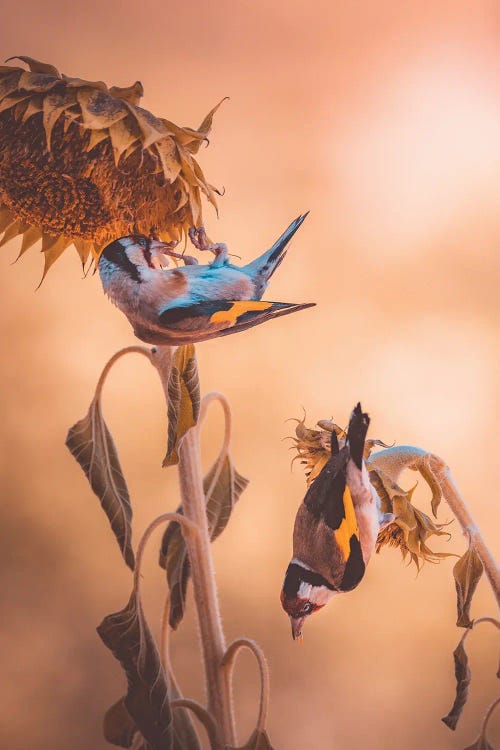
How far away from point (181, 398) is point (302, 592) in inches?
3.5

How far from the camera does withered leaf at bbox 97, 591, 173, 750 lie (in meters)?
0.36

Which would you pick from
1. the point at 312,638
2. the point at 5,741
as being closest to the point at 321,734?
the point at 312,638

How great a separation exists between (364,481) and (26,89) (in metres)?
0.20

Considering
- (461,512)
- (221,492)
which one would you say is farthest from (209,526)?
(461,512)

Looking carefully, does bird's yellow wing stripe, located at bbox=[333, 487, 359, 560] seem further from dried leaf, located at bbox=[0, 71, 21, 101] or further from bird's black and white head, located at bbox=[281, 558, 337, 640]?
dried leaf, located at bbox=[0, 71, 21, 101]

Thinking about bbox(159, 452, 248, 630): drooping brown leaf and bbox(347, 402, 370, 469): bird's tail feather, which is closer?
bbox(347, 402, 370, 469): bird's tail feather

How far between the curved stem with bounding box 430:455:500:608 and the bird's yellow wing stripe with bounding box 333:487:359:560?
80 millimetres

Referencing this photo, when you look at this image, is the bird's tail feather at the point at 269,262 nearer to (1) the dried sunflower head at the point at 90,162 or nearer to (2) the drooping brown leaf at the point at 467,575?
(1) the dried sunflower head at the point at 90,162


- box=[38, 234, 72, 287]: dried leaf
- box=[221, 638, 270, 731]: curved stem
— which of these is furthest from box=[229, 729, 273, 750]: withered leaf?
box=[38, 234, 72, 287]: dried leaf

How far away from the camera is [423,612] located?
2.04 feet

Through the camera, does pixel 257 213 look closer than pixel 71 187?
No

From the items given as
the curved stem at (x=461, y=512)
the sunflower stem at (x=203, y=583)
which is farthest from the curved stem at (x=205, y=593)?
the curved stem at (x=461, y=512)

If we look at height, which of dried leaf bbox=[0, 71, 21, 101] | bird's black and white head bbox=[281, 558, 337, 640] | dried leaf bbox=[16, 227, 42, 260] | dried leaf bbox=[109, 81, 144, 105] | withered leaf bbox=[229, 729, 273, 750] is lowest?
withered leaf bbox=[229, 729, 273, 750]

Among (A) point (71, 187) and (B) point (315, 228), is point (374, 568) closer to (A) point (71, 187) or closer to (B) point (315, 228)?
(B) point (315, 228)
